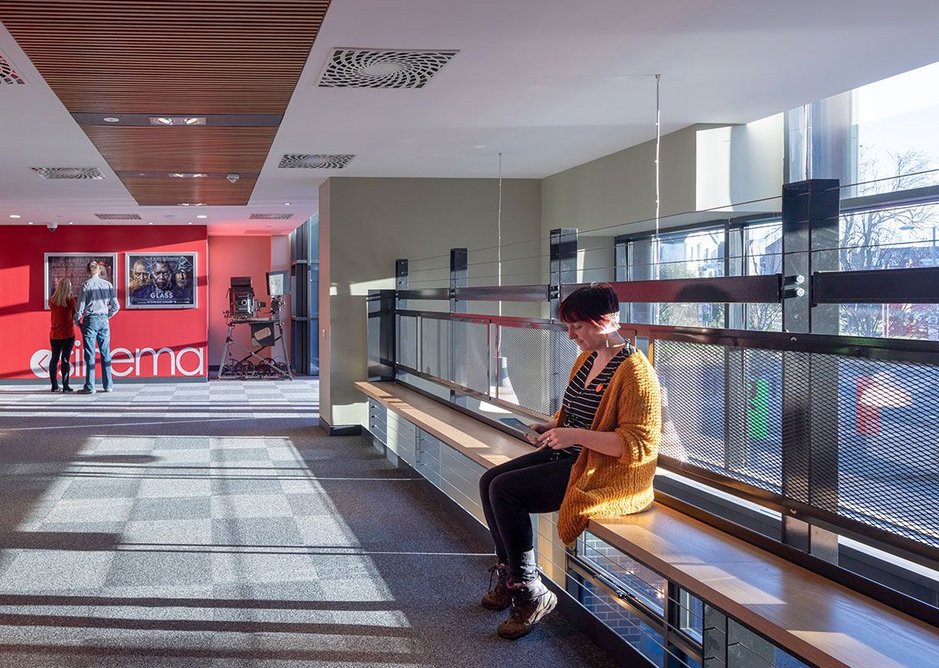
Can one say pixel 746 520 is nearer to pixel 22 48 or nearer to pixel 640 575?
pixel 640 575

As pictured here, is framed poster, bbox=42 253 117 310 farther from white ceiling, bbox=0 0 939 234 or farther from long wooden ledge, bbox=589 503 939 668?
long wooden ledge, bbox=589 503 939 668

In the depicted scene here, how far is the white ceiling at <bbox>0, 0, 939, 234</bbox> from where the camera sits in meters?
3.85

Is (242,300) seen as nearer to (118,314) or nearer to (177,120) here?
(118,314)

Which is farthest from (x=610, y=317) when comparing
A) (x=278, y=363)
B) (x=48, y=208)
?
(x=278, y=363)

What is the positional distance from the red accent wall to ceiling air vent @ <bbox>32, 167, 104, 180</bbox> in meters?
6.12

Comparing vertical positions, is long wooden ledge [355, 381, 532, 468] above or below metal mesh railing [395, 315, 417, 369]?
below

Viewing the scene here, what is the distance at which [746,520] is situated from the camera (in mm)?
4898

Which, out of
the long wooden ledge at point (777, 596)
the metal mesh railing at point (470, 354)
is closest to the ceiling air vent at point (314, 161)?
the metal mesh railing at point (470, 354)

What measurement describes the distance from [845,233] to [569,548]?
2.98m

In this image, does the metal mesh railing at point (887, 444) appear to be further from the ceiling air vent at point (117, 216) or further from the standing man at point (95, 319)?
the standing man at point (95, 319)


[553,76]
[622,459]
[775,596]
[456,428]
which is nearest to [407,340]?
[456,428]

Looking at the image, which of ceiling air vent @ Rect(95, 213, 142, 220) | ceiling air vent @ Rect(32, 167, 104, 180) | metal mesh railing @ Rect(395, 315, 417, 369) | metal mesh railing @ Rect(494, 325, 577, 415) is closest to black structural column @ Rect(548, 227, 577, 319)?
metal mesh railing @ Rect(494, 325, 577, 415)

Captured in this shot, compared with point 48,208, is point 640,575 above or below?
below

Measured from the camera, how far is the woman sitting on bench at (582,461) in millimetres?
3234
